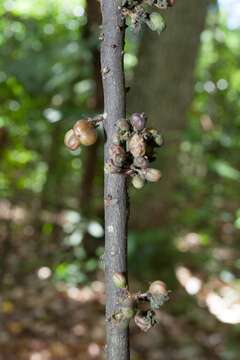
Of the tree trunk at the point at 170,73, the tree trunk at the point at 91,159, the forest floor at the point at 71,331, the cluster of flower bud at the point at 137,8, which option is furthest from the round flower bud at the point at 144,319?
the tree trunk at the point at 170,73

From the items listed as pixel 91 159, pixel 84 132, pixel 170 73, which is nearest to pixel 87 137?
pixel 84 132

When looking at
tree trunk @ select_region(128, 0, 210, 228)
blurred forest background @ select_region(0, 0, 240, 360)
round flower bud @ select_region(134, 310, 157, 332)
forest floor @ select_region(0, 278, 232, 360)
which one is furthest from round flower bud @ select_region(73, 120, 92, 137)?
tree trunk @ select_region(128, 0, 210, 228)

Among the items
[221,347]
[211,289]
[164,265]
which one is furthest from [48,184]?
[221,347]

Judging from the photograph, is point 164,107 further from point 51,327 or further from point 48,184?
point 51,327

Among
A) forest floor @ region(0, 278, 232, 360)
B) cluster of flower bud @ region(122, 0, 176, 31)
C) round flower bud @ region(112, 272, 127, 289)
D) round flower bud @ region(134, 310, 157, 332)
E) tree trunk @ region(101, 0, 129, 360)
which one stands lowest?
round flower bud @ region(134, 310, 157, 332)

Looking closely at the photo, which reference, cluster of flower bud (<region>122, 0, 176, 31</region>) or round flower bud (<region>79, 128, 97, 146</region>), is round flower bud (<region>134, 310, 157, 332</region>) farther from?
cluster of flower bud (<region>122, 0, 176, 31</region>)
